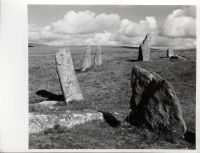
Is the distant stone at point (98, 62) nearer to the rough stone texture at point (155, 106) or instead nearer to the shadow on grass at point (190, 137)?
the rough stone texture at point (155, 106)

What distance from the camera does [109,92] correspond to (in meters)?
10.2

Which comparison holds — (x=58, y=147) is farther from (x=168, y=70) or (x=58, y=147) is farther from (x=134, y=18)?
(x=168, y=70)

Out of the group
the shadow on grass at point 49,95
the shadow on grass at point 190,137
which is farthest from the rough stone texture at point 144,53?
the shadow on grass at point 190,137

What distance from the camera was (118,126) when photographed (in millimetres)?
8406

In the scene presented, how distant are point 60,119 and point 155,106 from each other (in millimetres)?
2144

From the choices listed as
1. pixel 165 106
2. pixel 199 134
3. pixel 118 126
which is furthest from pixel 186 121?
pixel 118 126

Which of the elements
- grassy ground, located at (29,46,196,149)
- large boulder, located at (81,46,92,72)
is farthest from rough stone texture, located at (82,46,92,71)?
grassy ground, located at (29,46,196,149)

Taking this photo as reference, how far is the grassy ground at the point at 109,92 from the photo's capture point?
8.25 m

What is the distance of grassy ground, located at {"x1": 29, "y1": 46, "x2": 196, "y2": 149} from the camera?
8250mm

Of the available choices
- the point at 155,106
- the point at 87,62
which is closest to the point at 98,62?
the point at 87,62

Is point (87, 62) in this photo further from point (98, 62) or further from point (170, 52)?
point (170, 52)

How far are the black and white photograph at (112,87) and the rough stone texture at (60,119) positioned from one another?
22 millimetres

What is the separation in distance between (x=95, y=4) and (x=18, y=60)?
2.24 metres

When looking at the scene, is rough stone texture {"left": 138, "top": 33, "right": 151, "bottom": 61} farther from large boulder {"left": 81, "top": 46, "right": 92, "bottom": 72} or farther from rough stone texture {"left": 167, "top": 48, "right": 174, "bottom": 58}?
large boulder {"left": 81, "top": 46, "right": 92, "bottom": 72}
